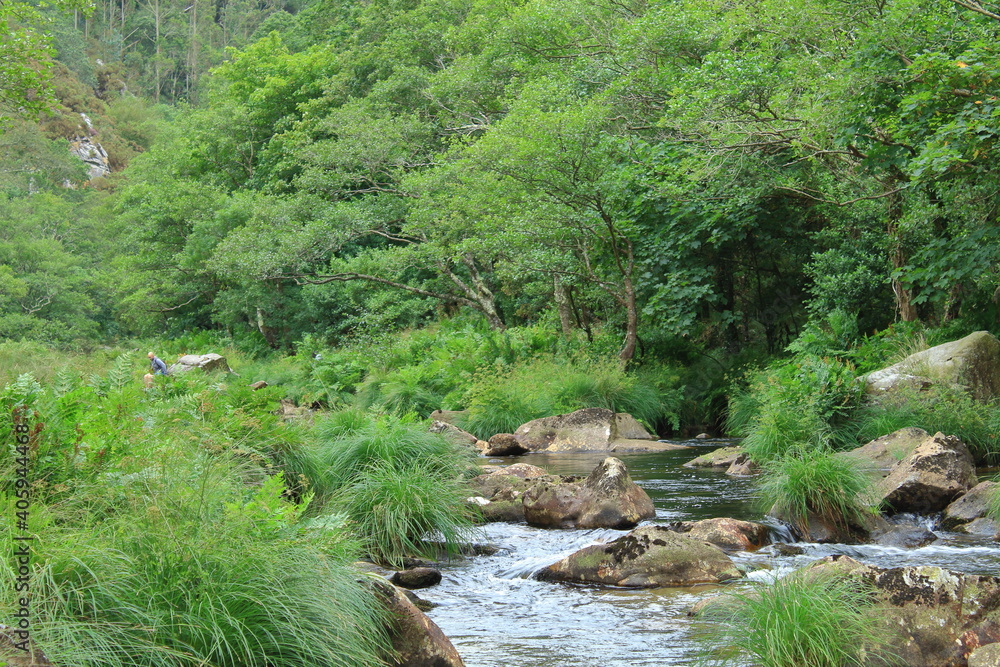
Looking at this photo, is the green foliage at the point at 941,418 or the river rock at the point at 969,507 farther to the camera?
the green foliage at the point at 941,418

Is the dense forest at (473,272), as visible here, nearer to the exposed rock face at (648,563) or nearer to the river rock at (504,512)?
the river rock at (504,512)

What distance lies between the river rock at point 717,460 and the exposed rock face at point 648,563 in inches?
207

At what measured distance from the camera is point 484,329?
21.9 meters

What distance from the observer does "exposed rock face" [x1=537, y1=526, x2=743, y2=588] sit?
6.04 meters

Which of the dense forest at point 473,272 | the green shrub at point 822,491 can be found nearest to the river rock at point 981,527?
the green shrub at point 822,491

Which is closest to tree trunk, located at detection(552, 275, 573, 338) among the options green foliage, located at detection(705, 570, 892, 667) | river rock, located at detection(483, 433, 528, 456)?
river rock, located at detection(483, 433, 528, 456)

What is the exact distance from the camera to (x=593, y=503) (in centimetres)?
779

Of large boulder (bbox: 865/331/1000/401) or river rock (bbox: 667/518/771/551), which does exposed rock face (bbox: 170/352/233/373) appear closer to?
large boulder (bbox: 865/331/1000/401)

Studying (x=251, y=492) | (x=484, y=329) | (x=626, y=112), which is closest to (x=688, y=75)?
(x=626, y=112)

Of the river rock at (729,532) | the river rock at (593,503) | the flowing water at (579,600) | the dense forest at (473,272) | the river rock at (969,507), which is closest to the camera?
the dense forest at (473,272)

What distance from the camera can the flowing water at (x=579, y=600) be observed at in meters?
4.68

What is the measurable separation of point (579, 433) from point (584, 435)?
0.09 m

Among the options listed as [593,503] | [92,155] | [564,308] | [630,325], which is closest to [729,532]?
[593,503]

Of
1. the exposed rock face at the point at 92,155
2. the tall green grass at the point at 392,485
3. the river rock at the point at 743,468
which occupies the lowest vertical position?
the river rock at the point at 743,468
